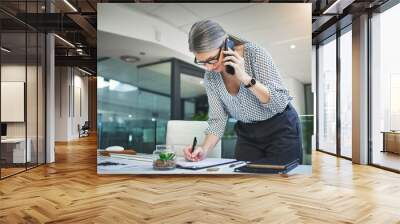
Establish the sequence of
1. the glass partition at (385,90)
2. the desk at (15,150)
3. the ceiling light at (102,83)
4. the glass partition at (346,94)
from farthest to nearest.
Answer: the glass partition at (346,94), the glass partition at (385,90), the desk at (15,150), the ceiling light at (102,83)

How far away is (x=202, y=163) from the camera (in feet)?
17.3

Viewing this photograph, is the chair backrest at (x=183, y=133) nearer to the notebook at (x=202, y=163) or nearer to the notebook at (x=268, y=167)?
the notebook at (x=202, y=163)

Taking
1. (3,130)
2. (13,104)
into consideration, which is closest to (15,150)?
(3,130)

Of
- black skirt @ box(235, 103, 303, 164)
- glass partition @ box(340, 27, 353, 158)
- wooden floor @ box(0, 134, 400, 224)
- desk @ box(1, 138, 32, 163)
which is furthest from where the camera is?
glass partition @ box(340, 27, 353, 158)

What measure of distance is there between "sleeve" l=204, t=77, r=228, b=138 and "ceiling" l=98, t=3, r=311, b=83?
0.56 metres

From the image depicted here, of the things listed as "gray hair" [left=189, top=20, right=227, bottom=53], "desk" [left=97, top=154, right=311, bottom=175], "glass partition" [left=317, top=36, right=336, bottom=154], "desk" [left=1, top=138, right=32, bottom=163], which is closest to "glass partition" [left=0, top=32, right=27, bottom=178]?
"desk" [left=1, top=138, right=32, bottom=163]

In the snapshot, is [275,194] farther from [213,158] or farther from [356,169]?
[356,169]

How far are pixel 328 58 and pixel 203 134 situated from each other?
4.66 meters

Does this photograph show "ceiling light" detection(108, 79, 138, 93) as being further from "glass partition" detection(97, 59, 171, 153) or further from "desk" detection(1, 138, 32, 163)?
"desk" detection(1, 138, 32, 163)

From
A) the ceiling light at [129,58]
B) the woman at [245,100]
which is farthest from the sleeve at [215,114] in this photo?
the ceiling light at [129,58]

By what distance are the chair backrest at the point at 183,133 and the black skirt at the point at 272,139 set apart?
427mm

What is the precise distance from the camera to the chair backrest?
5355 mm

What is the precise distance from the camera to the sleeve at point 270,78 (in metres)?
5.23

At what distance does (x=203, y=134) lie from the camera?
17.7 ft
